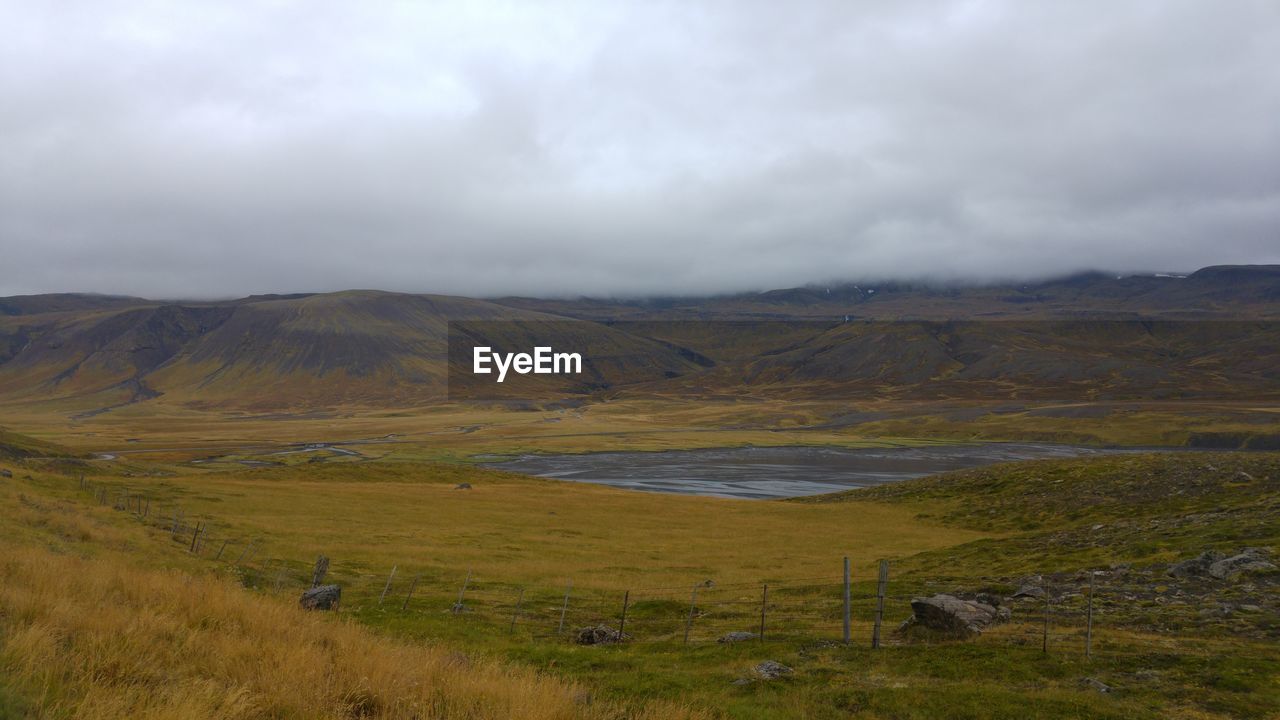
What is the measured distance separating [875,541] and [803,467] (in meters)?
69.2

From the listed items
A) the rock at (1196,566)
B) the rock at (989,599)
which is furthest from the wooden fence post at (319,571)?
the rock at (1196,566)

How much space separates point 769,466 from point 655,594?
91.5 meters

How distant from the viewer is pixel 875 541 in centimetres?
4662

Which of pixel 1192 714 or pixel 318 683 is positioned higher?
pixel 318 683

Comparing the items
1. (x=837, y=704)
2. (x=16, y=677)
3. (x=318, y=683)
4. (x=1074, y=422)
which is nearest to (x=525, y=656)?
(x=837, y=704)

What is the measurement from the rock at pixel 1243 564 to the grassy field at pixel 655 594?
85 cm

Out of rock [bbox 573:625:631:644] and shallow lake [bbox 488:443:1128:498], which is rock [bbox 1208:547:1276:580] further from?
shallow lake [bbox 488:443:1128:498]

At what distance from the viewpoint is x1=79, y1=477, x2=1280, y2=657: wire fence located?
54.4 feet

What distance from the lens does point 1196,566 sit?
74.5 feet

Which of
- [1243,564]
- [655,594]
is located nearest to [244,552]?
[655,594]

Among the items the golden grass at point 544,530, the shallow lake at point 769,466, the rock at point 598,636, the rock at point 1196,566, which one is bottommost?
the shallow lake at point 769,466

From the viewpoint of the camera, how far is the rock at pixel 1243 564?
21.0m

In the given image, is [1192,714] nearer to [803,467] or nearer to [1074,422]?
[803,467]

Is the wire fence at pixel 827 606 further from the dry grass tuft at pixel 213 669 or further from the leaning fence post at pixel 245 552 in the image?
the dry grass tuft at pixel 213 669
